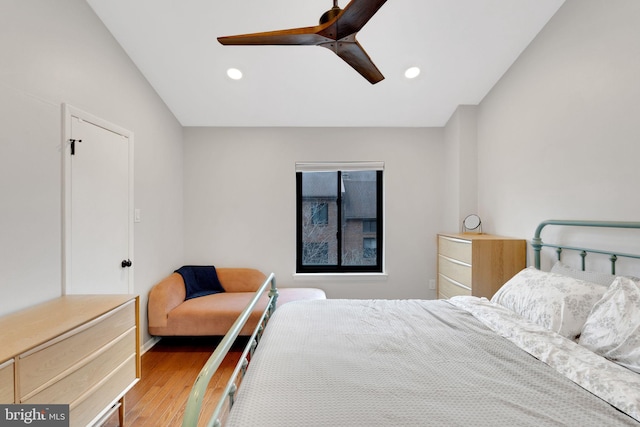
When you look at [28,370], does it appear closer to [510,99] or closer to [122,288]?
[122,288]

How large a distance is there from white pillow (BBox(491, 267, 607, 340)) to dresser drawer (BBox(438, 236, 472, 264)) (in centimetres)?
63

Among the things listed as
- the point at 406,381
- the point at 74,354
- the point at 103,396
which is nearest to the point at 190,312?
the point at 103,396

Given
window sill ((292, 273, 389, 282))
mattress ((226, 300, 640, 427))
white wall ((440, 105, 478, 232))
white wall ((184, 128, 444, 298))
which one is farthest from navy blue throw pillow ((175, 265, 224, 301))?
white wall ((440, 105, 478, 232))

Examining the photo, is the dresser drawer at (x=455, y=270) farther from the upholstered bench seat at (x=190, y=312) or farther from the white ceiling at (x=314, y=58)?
the white ceiling at (x=314, y=58)

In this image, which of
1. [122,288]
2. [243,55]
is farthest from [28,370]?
[243,55]

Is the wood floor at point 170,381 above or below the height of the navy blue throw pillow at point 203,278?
below

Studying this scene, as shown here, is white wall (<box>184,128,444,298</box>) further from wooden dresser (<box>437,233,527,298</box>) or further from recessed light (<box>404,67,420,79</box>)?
wooden dresser (<box>437,233,527,298</box>)

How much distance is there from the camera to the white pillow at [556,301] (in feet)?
4.38

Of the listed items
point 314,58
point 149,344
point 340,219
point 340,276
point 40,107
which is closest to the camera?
point 40,107

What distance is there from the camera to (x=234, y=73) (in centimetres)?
256

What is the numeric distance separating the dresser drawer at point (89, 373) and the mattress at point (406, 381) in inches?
34.9

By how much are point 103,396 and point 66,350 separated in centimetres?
40

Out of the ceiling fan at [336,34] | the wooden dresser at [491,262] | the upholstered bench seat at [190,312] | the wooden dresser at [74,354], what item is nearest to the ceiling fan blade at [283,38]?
the ceiling fan at [336,34]

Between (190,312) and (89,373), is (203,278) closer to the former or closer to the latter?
(190,312)
